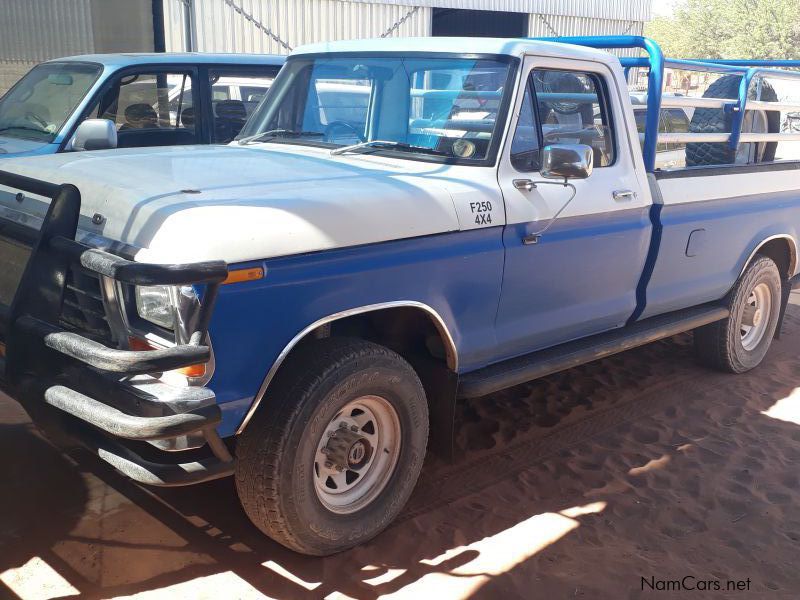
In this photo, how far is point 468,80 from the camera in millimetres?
4051

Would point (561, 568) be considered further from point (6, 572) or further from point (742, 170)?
point (742, 170)

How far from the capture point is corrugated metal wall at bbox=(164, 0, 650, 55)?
1298 centimetres

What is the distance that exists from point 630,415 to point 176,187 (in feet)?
10.9

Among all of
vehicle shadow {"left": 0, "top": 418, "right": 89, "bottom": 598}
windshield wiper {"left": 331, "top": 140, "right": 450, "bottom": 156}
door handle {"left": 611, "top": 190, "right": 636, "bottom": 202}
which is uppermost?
windshield wiper {"left": 331, "top": 140, "right": 450, "bottom": 156}

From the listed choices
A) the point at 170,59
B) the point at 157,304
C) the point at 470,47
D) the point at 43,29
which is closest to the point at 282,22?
the point at 43,29

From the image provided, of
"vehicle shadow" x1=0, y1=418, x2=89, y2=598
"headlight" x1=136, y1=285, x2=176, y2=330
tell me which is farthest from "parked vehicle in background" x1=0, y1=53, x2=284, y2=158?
"headlight" x1=136, y1=285, x2=176, y2=330

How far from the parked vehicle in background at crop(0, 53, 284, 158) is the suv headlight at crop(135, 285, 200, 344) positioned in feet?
10.8

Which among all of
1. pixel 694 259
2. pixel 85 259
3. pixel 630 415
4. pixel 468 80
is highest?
pixel 468 80

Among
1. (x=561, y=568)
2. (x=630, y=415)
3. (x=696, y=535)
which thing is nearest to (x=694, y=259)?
(x=630, y=415)

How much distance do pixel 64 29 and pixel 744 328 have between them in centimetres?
1135

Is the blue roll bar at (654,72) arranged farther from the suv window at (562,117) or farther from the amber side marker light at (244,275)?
the amber side marker light at (244,275)

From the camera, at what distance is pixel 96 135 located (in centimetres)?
543

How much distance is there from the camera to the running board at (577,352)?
3920 millimetres

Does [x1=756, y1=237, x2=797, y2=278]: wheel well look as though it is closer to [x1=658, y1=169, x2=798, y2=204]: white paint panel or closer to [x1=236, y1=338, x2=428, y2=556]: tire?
[x1=658, y1=169, x2=798, y2=204]: white paint panel
